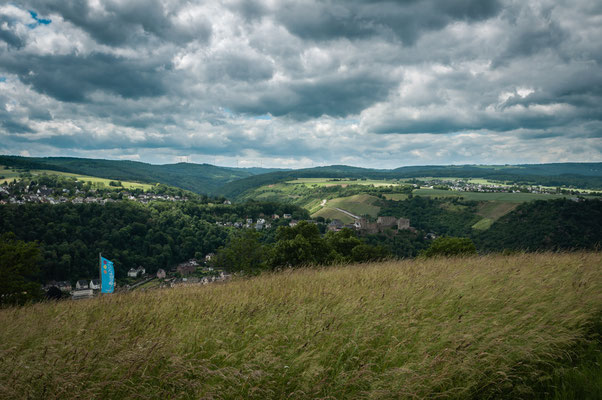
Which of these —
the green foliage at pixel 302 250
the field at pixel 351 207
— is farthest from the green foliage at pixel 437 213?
the green foliage at pixel 302 250

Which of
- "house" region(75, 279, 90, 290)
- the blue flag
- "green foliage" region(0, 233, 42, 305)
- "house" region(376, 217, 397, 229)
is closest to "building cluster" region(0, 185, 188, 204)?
"house" region(75, 279, 90, 290)

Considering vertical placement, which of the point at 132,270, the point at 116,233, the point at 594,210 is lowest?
the point at 132,270

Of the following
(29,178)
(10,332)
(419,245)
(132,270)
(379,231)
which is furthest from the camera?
(29,178)

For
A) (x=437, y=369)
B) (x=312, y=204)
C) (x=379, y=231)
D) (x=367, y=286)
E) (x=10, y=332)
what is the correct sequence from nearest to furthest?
(x=437, y=369) < (x=10, y=332) < (x=367, y=286) < (x=379, y=231) < (x=312, y=204)

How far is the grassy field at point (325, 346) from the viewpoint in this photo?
3.01 metres

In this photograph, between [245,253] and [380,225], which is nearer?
[245,253]

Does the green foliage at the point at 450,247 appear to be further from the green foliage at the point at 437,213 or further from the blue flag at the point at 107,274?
the green foliage at the point at 437,213

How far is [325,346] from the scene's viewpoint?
3.66 m

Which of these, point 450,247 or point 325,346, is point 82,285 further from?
point 325,346

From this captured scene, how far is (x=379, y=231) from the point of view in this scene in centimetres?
9794

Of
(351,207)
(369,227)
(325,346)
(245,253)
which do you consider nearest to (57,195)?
(369,227)

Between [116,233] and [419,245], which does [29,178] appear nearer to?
[116,233]

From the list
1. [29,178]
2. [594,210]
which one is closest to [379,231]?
[594,210]

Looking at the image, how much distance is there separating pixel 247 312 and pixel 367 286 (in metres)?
2.63
